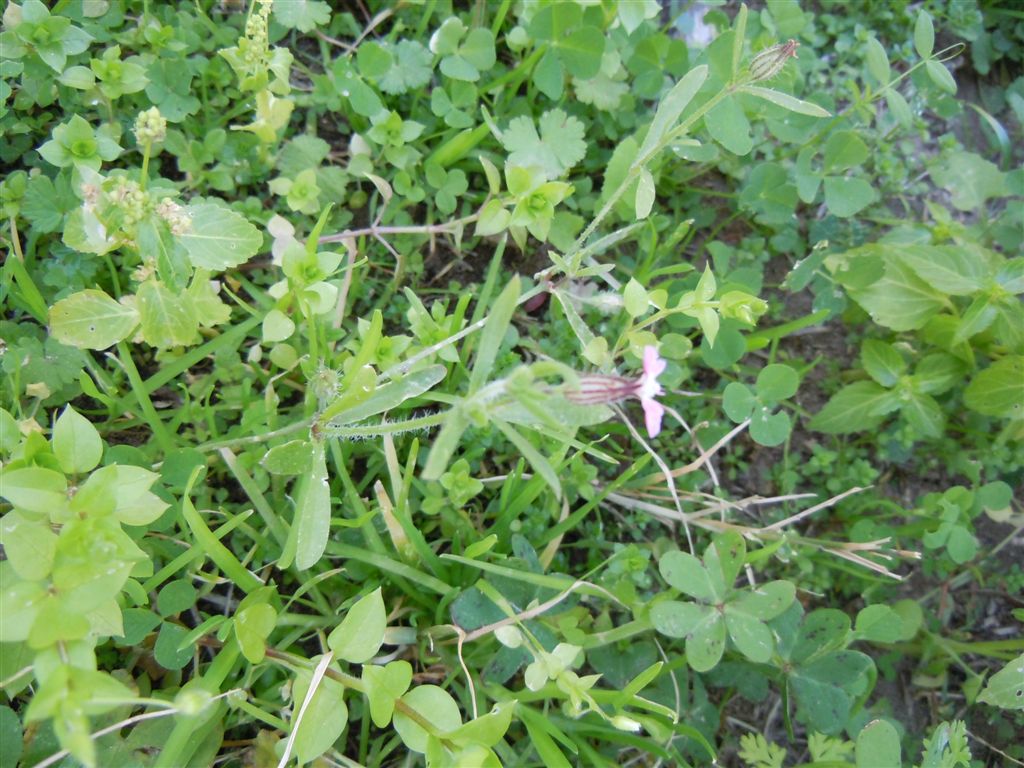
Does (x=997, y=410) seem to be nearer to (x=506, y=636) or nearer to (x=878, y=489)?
(x=878, y=489)

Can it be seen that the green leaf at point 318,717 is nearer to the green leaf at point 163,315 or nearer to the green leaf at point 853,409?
the green leaf at point 163,315

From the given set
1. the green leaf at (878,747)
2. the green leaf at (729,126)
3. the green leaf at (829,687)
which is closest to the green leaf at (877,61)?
the green leaf at (729,126)

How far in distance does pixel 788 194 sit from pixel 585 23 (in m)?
0.81

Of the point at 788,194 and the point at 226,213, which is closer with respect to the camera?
the point at 226,213

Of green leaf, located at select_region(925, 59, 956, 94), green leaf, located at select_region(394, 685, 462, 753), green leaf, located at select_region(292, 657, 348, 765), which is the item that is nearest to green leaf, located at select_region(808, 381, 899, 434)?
green leaf, located at select_region(925, 59, 956, 94)

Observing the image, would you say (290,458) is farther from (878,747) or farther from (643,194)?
(878,747)

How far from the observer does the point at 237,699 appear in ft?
5.83

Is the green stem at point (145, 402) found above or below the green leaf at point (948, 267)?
below

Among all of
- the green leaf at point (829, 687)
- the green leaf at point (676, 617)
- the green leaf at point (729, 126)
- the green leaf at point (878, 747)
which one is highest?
the green leaf at point (729, 126)

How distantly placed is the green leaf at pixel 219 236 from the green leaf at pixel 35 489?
565 millimetres

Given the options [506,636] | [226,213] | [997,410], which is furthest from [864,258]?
[226,213]

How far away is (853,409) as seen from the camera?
2.54 meters

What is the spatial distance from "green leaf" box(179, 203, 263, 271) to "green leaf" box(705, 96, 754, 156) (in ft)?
4.05

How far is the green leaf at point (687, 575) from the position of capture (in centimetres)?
207
